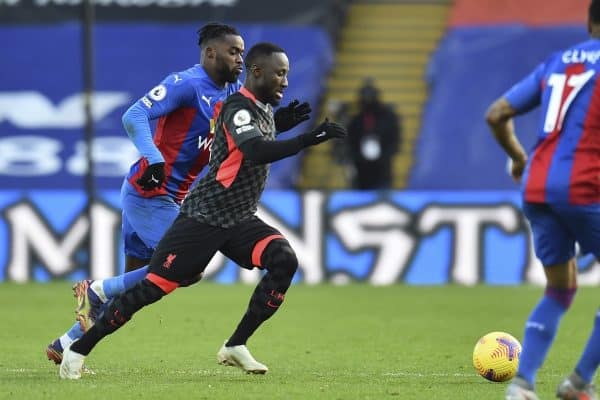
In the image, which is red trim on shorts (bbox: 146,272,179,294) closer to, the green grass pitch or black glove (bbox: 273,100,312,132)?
the green grass pitch

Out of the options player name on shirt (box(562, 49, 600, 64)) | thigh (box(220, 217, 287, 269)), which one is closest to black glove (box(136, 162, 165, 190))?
thigh (box(220, 217, 287, 269))

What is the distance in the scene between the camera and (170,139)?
9219mm

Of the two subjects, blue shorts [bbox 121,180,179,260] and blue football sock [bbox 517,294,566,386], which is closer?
blue football sock [bbox 517,294,566,386]

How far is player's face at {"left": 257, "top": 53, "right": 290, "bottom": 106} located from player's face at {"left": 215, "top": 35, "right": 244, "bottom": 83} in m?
0.88

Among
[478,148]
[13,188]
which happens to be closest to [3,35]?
[13,188]

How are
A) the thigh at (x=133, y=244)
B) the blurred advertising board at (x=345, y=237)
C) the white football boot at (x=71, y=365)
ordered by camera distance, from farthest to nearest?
1. the blurred advertising board at (x=345, y=237)
2. the thigh at (x=133, y=244)
3. the white football boot at (x=71, y=365)

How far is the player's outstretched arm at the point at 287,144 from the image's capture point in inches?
310

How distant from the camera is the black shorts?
8250mm

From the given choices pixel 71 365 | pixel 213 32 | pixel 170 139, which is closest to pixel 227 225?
pixel 170 139

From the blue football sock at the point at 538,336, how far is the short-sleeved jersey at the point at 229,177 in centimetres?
204

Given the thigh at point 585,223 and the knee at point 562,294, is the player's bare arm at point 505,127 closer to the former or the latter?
the thigh at point 585,223

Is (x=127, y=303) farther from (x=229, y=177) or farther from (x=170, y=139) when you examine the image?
(x=170, y=139)

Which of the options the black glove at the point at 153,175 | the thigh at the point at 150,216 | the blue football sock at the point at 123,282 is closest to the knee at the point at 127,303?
the blue football sock at the point at 123,282

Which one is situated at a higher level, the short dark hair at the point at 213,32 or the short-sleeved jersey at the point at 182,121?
the short dark hair at the point at 213,32
